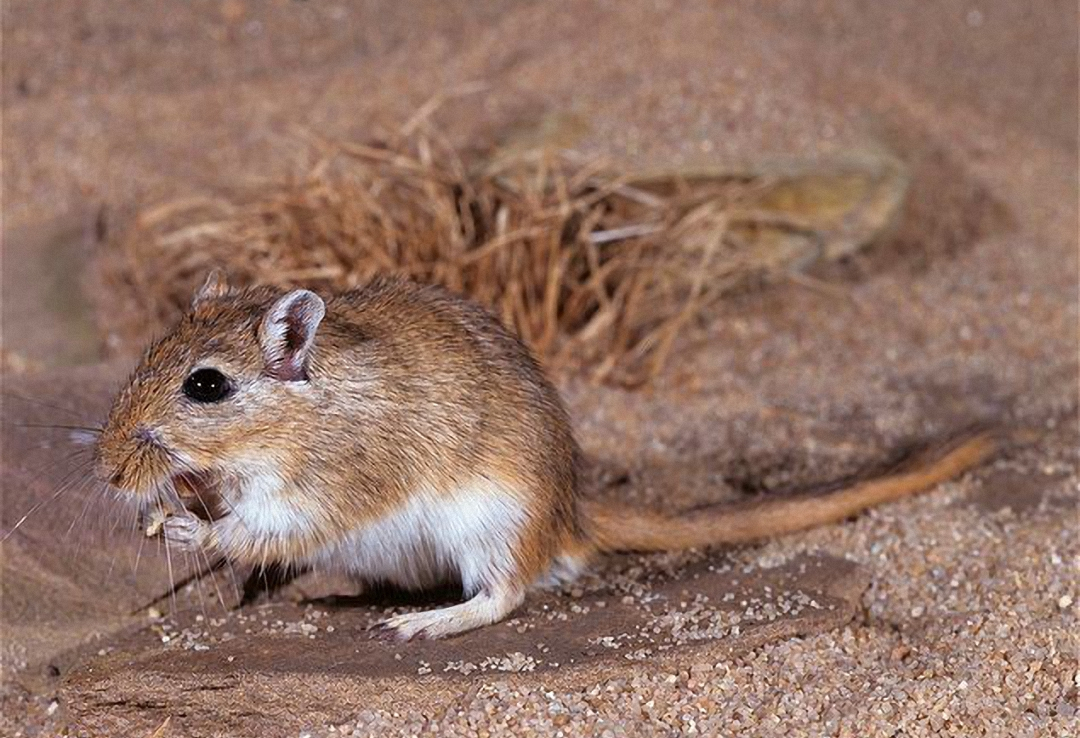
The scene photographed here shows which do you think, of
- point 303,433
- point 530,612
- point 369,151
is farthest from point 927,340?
point 303,433

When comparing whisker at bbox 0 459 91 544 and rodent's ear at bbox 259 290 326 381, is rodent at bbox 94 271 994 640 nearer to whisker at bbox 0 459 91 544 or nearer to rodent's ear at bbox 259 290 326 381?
rodent's ear at bbox 259 290 326 381

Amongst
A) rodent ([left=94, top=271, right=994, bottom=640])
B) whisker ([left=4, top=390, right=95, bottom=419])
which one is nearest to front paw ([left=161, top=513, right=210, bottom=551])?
rodent ([left=94, top=271, right=994, bottom=640])

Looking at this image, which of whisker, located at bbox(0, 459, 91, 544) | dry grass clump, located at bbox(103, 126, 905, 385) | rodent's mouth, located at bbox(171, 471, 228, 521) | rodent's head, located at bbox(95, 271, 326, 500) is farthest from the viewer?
dry grass clump, located at bbox(103, 126, 905, 385)

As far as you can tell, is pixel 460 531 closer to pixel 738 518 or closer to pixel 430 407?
pixel 430 407

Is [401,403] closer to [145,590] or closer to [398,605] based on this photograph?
[398,605]

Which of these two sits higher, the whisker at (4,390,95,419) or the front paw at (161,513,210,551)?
the whisker at (4,390,95,419)

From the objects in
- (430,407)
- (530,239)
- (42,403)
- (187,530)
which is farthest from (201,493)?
(530,239)
